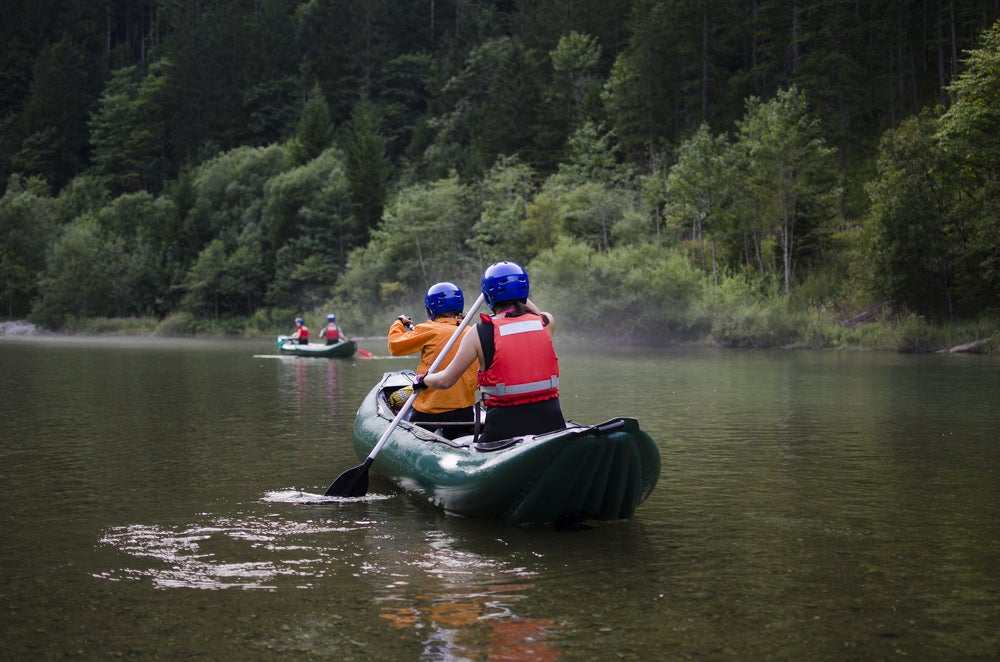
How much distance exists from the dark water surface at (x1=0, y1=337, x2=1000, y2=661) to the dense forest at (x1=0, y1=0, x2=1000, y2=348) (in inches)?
944

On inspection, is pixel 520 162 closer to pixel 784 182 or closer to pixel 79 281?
pixel 784 182

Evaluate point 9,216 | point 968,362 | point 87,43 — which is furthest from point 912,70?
point 87,43

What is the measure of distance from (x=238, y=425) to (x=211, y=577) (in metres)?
8.17

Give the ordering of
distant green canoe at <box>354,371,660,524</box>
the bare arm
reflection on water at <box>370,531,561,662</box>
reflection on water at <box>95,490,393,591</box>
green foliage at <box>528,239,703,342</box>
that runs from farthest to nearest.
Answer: green foliage at <box>528,239,703,342</box>
the bare arm
distant green canoe at <box>354,371,660,524</box>
reflection on water at <box>95,490,393,591</box>
reflection on water at <box>370,531,561,662</box>

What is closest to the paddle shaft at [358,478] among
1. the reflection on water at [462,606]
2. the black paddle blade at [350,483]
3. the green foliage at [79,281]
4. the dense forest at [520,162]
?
the black paddle blade at [350,483]

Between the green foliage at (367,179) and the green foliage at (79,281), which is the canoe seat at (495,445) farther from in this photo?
the green foliage at (79,281)

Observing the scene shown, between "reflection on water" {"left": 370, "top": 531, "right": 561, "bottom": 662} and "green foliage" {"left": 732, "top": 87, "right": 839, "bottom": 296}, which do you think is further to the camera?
"green foliage" {"left": 732, "top": 87, "right": 839, "bottom": 296}

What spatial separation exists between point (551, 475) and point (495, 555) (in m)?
0.70

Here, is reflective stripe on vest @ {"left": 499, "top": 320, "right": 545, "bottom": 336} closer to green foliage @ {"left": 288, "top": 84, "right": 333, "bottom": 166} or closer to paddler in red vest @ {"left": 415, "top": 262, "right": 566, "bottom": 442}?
paddler in red vest @ {"left": 415, "top": 262, "right": 566, "bottom": 442}

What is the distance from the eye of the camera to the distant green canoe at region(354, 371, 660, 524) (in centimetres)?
675

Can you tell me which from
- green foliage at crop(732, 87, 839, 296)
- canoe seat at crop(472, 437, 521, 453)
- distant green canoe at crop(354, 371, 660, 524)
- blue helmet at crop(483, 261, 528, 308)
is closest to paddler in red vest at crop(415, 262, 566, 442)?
blue helmet at crop(483, 261, 528, 308)

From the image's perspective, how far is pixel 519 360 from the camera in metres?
7.21

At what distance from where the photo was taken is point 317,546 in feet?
22.6

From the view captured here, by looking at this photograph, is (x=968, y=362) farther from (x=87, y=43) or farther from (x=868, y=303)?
(x=87, y=43)
